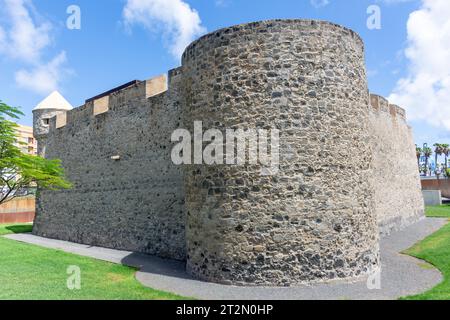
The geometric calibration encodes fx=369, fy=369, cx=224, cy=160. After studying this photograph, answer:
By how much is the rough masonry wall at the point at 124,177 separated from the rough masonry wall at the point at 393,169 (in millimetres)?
8090

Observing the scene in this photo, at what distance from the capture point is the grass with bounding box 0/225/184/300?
6.99 metres

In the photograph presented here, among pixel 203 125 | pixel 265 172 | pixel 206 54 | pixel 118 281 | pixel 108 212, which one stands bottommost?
pixel 118 281

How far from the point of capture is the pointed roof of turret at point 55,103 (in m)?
19.3

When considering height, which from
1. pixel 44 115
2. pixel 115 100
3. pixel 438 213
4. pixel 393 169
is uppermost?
pixel 44 115

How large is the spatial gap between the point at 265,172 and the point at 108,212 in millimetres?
8128

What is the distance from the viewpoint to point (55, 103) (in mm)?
19469

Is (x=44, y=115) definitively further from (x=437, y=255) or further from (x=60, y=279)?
(x=437, y=255)

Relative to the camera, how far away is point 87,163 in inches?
601

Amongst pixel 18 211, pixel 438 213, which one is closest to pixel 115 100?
pixel 438 213

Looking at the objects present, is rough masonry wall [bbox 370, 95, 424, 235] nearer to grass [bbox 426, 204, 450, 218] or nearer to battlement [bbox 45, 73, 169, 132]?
grass [bbox 426, 204, 450, 218]

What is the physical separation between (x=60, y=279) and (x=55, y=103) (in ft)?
44.2

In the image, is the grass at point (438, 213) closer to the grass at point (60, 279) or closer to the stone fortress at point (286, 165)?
the stone fortress at point (286, 165)
